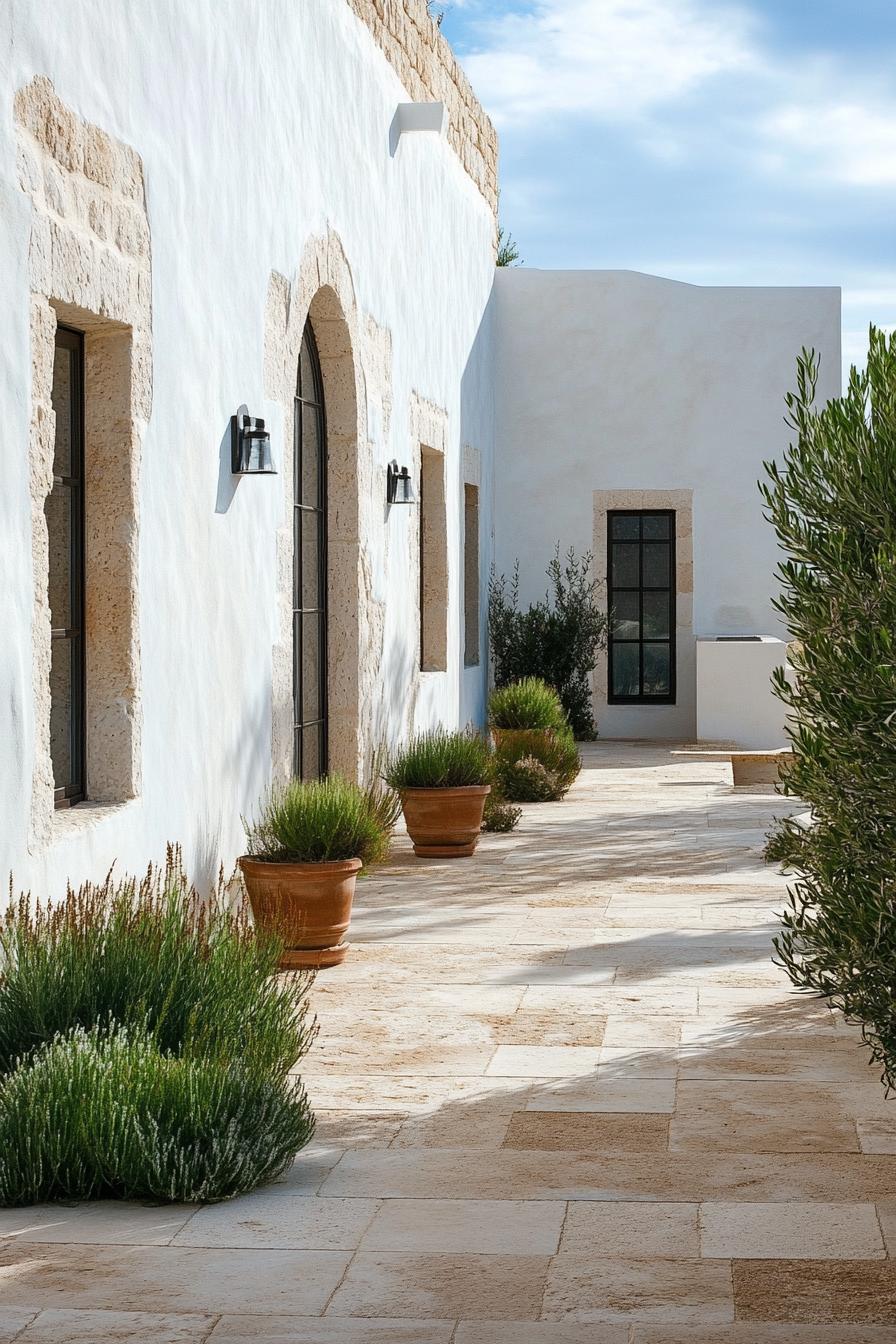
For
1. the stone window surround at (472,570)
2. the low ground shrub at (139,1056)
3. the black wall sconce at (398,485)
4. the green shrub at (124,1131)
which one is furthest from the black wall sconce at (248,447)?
the stone window surround at (472,570)

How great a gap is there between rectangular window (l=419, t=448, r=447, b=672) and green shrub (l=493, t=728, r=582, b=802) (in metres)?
0.71

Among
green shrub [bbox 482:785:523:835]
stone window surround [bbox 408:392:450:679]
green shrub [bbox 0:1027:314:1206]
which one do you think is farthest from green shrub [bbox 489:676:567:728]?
green shrub [bbox 0:1027:314:1206]

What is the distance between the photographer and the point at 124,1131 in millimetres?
3219

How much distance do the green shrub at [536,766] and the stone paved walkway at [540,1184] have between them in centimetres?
411

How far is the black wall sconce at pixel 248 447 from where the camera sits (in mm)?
5953

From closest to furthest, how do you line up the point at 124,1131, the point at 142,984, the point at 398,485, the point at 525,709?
the point at 124,1131, the point at 142,984, the point at 398,485, the point at 525,709

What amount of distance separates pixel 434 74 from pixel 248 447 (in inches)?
209

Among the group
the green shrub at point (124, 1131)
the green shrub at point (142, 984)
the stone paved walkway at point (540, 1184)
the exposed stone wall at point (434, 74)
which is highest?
the exposed stone wall at point (434, 74)

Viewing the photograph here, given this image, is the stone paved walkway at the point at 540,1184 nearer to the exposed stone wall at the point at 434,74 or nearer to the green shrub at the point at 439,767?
the green shrub at the point at 439,767

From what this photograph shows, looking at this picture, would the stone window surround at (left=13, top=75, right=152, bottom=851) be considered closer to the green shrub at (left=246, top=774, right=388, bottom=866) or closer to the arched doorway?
the green shrub at (left=246, top=774, right=388, bottom=866)

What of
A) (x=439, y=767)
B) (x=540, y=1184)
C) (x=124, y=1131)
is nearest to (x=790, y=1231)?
(x=540, y=1184)

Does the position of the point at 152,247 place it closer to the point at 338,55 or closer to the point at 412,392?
the point at 338,55

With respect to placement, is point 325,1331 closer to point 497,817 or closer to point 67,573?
point 67,573

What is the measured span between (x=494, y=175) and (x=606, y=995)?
9811mm
